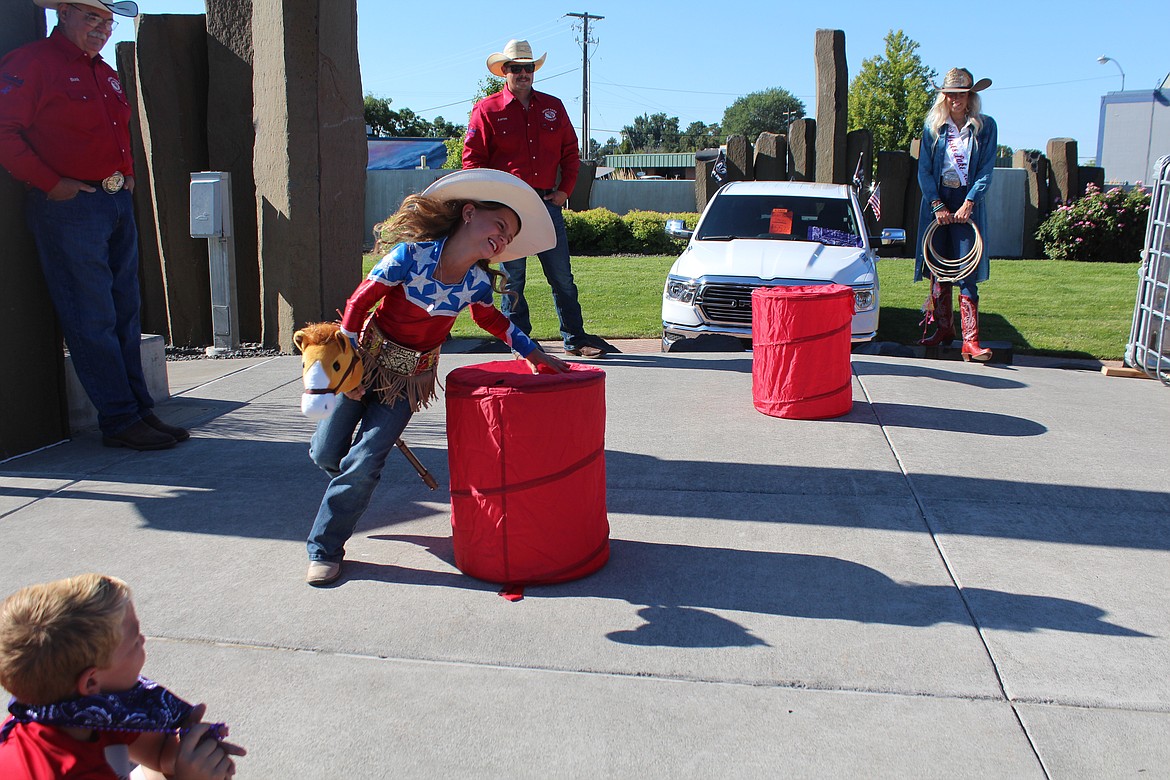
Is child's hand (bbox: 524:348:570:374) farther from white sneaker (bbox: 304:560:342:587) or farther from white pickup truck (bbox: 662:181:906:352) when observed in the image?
white pickup truck (bbox: 662:181:906:352)

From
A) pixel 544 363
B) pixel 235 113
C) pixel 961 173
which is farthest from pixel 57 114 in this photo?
pixel 961 173

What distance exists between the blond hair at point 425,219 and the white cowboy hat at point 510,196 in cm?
3

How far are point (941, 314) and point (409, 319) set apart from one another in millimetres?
6093

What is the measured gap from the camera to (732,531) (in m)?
4.29

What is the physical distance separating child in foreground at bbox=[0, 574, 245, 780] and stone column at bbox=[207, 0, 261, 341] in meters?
6.86

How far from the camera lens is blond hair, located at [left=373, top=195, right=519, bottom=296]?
144 inches

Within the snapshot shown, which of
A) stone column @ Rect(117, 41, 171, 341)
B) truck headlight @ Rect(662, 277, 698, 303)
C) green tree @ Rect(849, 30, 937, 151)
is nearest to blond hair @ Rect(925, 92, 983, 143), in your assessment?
truck headlight @ Rect(662, 277, 698, 303)

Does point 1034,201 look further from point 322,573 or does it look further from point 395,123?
point 395,123

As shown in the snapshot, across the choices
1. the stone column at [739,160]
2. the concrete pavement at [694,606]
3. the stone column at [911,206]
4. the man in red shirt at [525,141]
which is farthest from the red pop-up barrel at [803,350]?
the stone column at [911,206]

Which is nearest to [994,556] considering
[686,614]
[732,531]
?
[732,531]

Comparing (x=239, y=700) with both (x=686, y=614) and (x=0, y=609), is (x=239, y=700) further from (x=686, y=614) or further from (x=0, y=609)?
(x=686, y=614)

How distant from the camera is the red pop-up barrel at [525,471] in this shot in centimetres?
351

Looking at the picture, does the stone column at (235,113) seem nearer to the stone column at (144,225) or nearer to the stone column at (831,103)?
the stone column at (144,225)

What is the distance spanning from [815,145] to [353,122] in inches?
413
